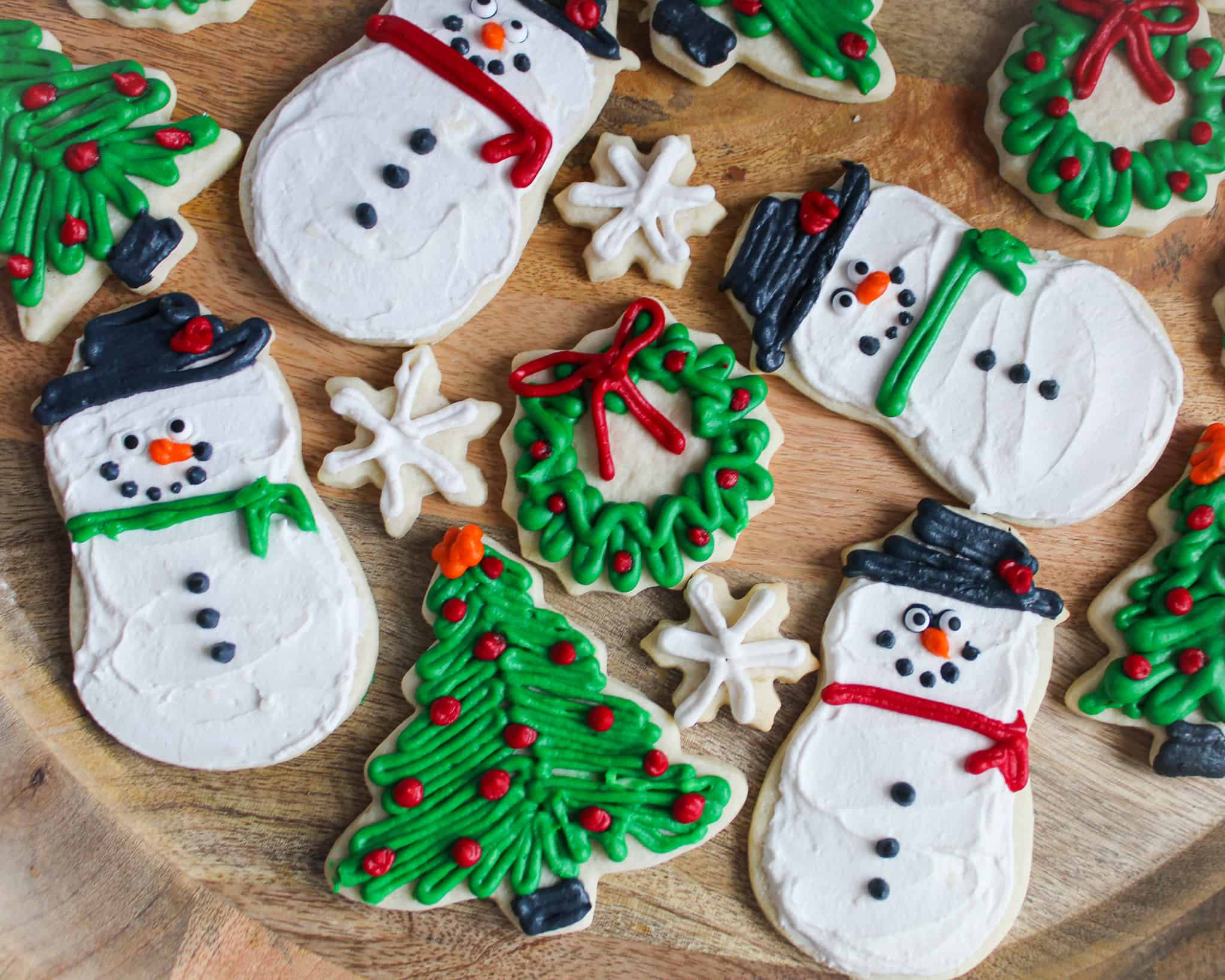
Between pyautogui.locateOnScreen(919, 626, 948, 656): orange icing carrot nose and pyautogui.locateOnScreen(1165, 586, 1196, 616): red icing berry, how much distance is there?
1.30 feet

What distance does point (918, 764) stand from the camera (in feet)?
5.37

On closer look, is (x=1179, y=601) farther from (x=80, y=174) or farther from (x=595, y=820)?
(x=80, y=174)

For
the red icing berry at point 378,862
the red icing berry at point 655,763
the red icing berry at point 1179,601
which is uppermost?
the red icing berry at point 1179,601

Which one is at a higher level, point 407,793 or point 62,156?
point 62,156

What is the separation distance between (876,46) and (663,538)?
0.96m

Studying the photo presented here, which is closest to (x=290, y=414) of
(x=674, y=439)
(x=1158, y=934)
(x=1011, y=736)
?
(x=674, y=439)

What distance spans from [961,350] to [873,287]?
20 cm

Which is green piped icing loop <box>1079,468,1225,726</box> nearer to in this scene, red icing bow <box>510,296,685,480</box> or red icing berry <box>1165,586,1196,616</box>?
red icing berry <box>1165,586,1196,616</box>

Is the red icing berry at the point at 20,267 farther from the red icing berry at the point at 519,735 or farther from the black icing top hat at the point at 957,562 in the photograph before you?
the black icing top hat at the point at 957,562

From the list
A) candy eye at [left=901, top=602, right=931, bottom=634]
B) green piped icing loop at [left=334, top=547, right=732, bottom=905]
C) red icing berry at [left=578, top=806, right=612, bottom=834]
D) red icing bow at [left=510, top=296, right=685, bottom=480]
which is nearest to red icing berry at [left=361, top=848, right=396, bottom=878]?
green piped icing loop at [left=334, top=547, right=732, bottom=905]

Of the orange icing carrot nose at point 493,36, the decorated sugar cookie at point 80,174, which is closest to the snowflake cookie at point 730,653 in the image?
the orange icing carrot nose at point 493,36

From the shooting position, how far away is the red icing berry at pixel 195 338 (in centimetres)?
159

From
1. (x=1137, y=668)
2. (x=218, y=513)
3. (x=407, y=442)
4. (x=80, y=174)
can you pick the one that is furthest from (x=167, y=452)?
(x=1137, y=668)

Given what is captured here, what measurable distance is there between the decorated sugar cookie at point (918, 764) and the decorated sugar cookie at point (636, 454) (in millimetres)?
278
